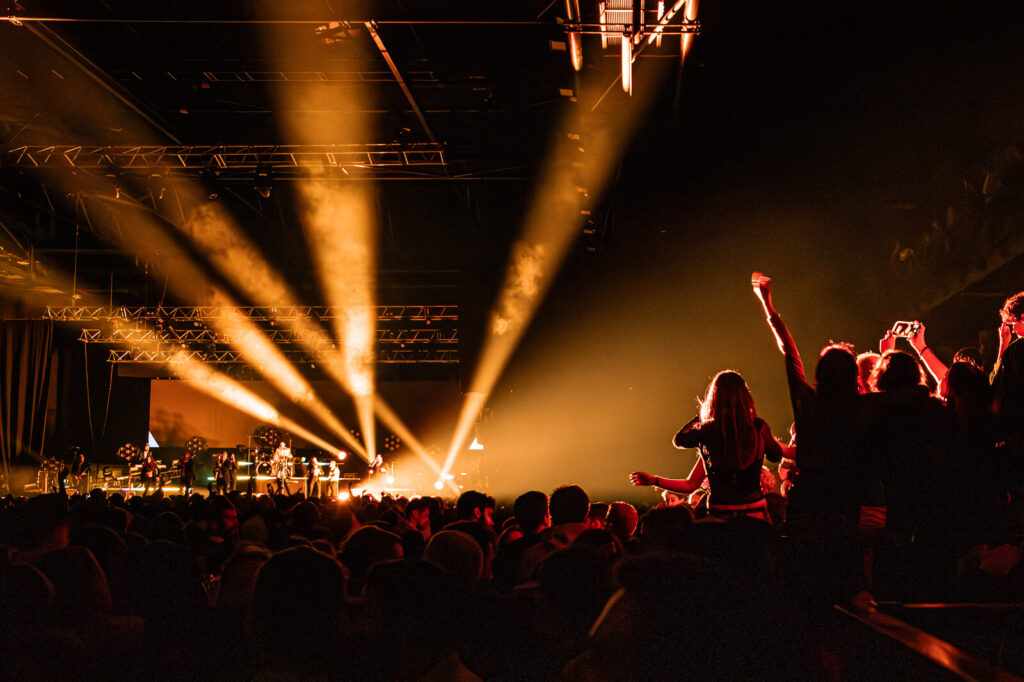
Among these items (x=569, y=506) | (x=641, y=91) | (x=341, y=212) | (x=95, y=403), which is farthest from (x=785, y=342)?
(x=95, y=403)

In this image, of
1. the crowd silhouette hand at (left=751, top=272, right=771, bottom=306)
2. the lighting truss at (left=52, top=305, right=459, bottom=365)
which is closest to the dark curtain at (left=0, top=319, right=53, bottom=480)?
the lighting truss at (left=52, top=305, right=459, bottom=365)

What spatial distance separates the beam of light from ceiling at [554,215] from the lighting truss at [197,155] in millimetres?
2065

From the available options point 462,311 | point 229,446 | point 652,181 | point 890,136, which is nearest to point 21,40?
point 462,311

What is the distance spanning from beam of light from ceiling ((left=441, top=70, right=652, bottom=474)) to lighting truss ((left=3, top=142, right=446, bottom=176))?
6.78ft

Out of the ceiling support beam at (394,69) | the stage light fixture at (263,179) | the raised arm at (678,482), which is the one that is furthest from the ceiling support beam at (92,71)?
the raised arm at (678,482)

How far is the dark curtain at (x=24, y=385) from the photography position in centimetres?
2005

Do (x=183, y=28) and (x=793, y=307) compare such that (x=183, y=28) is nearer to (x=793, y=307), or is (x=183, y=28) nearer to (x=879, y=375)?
(x=793, y=307)

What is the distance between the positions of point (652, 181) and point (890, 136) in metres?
3.97

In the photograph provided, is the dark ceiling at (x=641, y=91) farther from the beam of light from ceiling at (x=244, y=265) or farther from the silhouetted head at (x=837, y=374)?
the silhouetted head at (x=837, y=374)

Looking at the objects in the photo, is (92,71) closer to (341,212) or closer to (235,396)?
(341,212)

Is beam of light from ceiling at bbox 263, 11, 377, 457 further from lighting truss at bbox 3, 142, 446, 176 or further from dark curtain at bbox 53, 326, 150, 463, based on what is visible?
dark curtain at bbox 53, 326, 150, 463

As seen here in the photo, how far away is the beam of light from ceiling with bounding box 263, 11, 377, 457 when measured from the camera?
1059 cm

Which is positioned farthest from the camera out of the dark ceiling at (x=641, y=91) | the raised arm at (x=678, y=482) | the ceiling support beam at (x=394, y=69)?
the ceiling support beam at (x=394, y=69)

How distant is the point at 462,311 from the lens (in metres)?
14.9
